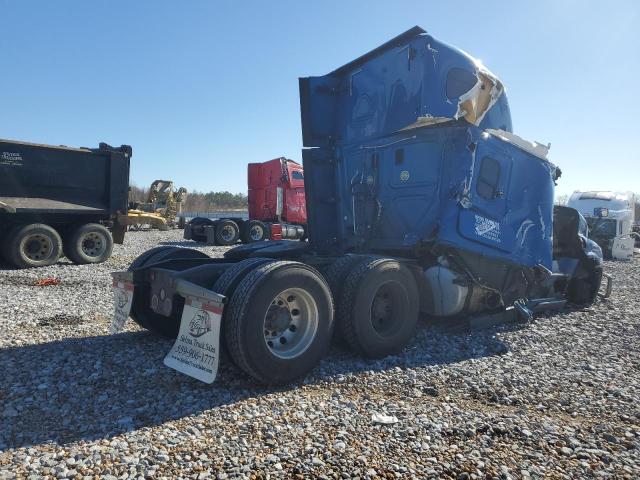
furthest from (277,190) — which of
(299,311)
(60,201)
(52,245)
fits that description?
(299,311)

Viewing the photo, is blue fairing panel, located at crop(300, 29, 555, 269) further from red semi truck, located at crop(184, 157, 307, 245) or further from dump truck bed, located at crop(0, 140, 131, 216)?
red semi truck, located at crop(184, 157, 307, 245)

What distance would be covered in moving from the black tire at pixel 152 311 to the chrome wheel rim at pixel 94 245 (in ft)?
25.0

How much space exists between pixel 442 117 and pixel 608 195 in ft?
67.1

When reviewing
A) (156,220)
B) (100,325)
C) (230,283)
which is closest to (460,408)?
(230,283)

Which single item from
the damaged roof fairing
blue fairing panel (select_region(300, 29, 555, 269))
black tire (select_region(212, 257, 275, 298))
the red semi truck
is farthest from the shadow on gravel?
the red semi truck

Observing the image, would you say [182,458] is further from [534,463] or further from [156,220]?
[156,220]

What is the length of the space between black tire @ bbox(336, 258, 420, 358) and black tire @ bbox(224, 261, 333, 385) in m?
0.34

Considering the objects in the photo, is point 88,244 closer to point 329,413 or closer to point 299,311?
point 299,311

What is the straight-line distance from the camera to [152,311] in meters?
4.93

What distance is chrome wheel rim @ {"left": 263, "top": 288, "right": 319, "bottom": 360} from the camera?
12.9 feet

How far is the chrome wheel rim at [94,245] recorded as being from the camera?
11688 millimetres

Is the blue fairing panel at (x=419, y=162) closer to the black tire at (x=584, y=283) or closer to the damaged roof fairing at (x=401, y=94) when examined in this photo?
the damaged roof fairing at (x=401, y=94)

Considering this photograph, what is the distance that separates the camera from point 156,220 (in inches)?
885

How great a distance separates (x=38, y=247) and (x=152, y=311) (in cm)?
774
